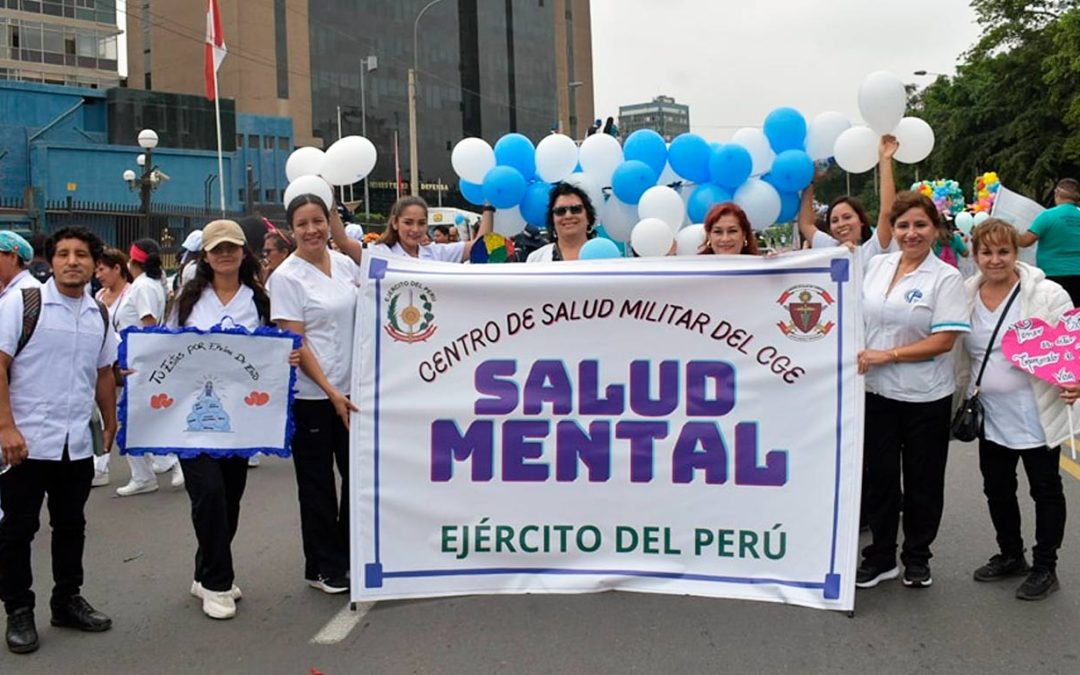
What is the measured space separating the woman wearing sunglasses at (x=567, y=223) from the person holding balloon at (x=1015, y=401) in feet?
6.27

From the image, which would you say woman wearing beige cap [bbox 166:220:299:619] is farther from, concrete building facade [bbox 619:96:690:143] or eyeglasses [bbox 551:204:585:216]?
concrete building facade [bbox 619:96:690:143]

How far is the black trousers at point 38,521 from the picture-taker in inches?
162

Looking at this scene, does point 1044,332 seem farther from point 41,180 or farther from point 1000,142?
point 1000,142

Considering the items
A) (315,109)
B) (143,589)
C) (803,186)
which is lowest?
(143,589)

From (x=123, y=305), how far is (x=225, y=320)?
3170mm

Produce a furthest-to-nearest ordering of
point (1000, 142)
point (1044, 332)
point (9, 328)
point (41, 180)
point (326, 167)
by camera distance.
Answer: point (1000, 142), point (41, 180), point (326, 167), point (1044, 332), point (9, 328)

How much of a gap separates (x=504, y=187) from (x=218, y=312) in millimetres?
2223

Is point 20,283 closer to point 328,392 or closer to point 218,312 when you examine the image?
point 218,312

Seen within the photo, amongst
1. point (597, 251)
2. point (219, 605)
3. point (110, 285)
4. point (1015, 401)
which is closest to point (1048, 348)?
point (1015, 401)

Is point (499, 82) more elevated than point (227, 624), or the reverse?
point (499, 82)

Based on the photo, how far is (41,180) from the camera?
3638 centimetres

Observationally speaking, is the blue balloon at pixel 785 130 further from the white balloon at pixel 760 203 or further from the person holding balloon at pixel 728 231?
the person holding balloon at pixel 728 231

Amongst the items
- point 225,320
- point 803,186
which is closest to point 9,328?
point 225,320

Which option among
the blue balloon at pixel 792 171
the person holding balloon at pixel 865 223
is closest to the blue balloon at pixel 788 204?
the blue balloon at pixel 792 171
